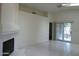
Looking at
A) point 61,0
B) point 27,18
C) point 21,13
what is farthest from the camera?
point 27,18

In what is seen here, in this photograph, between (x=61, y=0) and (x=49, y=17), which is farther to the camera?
(x=49, y=17)

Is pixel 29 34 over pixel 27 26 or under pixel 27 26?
under

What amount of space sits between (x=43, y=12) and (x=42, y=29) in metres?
1.28

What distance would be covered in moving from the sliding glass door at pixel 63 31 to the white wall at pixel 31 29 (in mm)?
1006

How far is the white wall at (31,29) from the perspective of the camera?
7273mm

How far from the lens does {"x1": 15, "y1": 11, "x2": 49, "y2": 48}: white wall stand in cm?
727

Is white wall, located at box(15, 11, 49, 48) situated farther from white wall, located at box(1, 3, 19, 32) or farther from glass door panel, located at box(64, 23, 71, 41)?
white wall, located at box(1, 3, 19, 32)

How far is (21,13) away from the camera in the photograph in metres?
7.29

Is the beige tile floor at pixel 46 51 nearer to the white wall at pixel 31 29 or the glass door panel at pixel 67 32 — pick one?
the white wall at pixel 31 29

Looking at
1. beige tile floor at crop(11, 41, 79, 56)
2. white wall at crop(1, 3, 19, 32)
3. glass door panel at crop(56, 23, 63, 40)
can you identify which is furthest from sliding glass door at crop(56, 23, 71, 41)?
white wall at crop(1, 3, 19, 32)

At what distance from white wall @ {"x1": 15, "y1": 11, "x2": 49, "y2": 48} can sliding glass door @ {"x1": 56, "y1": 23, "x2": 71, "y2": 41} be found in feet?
3.30

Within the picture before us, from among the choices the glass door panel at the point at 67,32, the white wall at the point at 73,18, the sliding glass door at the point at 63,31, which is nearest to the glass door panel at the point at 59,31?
the sliding glass door at the point at 63,31

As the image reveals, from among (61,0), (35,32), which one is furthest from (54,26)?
(61,0)

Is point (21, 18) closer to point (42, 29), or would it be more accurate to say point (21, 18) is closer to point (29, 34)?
point (29, 34)
